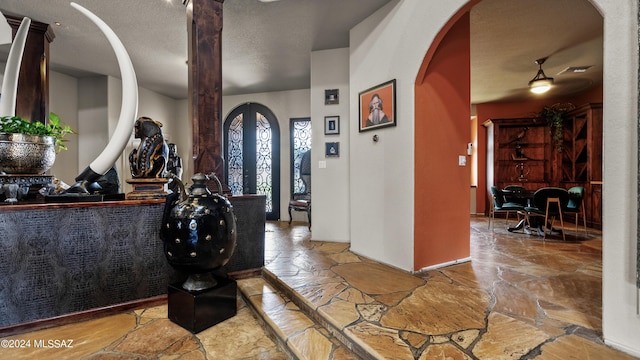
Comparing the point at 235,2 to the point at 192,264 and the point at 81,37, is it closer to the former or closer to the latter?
the point at 81,37

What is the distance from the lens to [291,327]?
1.94 metres

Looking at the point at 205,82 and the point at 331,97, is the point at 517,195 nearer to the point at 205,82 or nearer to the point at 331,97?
the point at 331,97

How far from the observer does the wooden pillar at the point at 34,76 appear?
346 cm

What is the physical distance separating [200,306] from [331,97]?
10.5ft

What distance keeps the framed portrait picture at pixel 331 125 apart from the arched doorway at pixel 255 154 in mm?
2308

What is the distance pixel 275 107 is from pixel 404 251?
4.54 m

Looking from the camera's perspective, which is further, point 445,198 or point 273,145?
point 273,145

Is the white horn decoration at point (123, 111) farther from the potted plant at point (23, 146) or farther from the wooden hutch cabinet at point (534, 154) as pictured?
the wooden hutch cabinet at point (534, 154)

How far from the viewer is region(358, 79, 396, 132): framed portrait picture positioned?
300 cm

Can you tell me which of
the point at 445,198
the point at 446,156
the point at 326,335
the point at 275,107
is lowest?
the point at 326,335

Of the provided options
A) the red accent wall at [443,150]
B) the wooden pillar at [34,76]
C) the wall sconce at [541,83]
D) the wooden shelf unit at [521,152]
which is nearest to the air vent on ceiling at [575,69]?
the wall sconce at [541,83]

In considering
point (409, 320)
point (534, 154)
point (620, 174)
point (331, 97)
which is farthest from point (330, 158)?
point (534, 154)

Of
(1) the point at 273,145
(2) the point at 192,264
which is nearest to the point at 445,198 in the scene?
(2) the point at 192,264

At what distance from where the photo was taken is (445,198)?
9.75 feet
